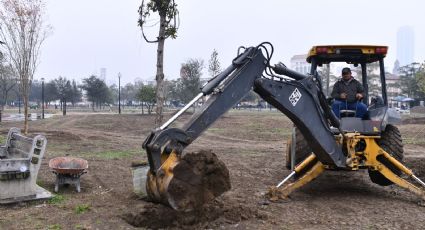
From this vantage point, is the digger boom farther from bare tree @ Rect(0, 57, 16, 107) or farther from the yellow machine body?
bare tree @ Rect(0, 57, 16, 107)

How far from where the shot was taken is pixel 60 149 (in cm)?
1514

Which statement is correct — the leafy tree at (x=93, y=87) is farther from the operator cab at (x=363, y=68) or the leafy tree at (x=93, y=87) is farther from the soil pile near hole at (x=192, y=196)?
the soil pile near hole at (x=192, y=196)

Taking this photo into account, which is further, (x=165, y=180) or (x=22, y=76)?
(x=22, y=76)

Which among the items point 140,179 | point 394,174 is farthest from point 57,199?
point 394,174

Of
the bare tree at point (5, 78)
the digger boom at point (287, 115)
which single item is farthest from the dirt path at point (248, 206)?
the bare tree at point (5, 78)

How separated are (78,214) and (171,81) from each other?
5302cm

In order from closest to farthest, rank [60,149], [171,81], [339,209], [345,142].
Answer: [339,209], [345,142], [60,149], [171,81]

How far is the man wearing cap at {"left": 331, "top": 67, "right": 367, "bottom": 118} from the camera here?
27.9 feet

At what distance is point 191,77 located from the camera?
4328 centimetres

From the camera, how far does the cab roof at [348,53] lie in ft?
28.2

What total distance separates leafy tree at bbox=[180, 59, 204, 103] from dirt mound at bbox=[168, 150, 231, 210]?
1420 inches

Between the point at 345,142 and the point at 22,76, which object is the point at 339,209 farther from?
the point at 22,76

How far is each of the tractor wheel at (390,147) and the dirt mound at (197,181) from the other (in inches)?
132

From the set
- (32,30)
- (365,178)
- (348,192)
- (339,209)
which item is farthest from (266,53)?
(32,30)
